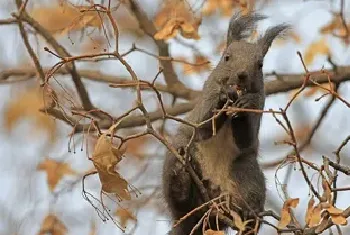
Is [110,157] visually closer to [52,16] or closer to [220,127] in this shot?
[220,127]

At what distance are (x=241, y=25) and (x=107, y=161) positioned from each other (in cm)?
159

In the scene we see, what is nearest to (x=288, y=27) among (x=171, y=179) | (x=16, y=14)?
(x=171, y=179)

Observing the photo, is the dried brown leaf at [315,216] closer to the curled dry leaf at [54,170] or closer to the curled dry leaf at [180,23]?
the curled dry leaf at [180,23]

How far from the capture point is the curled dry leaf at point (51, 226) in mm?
4242

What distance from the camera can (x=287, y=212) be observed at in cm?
252

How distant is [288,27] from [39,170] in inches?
66.9

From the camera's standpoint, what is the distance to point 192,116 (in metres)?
3.88

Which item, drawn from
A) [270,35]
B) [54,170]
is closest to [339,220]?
[270,35]

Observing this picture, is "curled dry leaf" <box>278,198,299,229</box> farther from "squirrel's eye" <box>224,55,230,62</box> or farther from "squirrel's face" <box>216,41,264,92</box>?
"squirrel's eye" <box>224,55,230,62</box>

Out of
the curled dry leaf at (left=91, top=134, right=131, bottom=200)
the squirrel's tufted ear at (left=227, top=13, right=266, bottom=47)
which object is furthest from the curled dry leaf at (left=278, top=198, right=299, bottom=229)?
the squirrel's tufted ear at (left=227, top=13, right=266, bottom=47)

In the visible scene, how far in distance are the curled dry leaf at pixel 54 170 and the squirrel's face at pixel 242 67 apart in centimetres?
122

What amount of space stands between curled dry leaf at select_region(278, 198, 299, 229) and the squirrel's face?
106 cm

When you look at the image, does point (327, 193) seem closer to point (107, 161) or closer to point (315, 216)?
point (315, 216)

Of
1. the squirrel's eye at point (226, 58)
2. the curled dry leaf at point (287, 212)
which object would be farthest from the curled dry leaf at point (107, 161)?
the squirrel's eye at point (226, 58)
